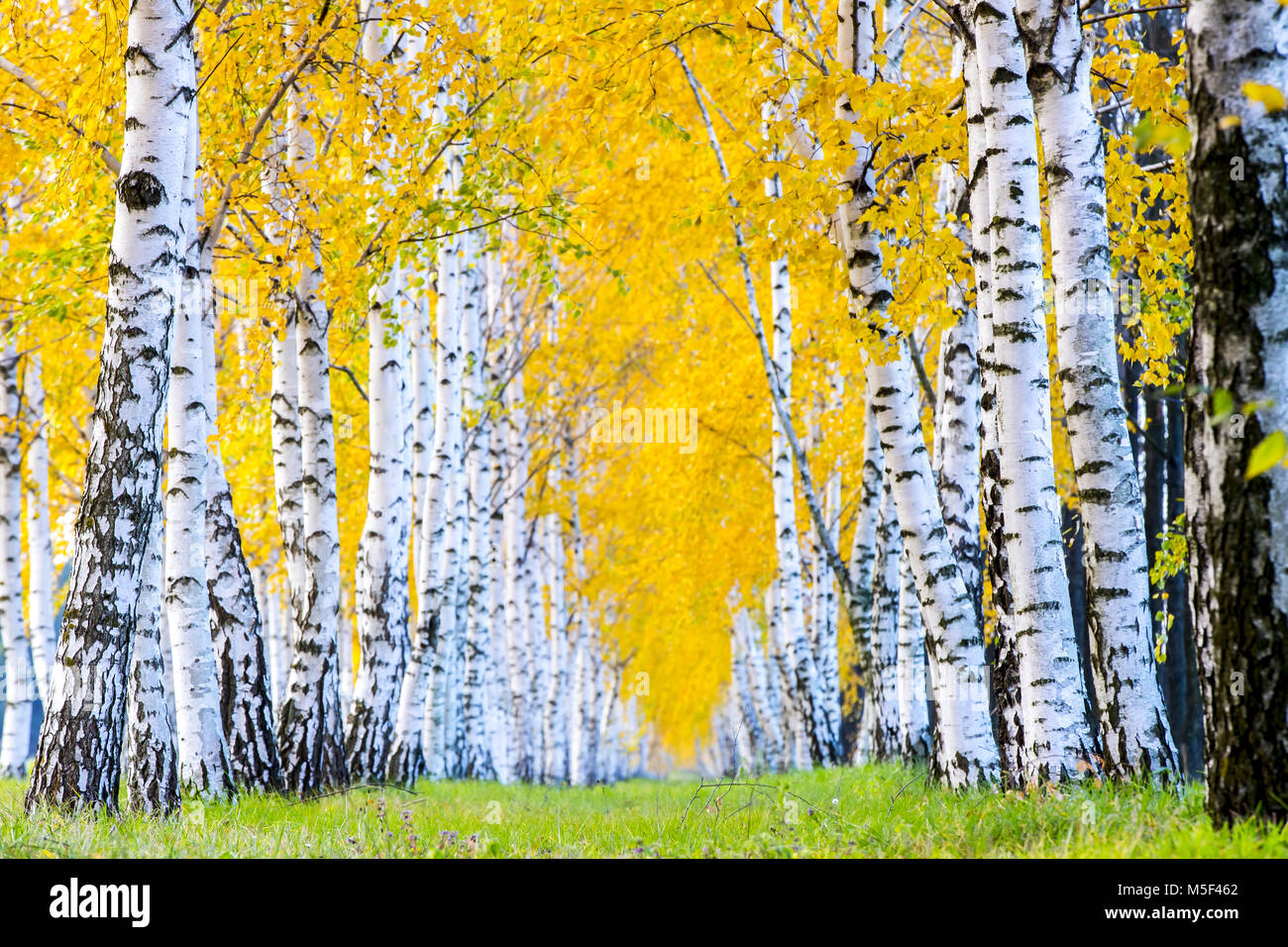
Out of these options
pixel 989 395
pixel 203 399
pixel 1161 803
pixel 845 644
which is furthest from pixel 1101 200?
pixel 845 644

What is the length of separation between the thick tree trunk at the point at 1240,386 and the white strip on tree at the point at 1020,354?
1458 mm

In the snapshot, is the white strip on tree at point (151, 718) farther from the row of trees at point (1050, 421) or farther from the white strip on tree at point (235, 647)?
the row of trees at point (1050, 421)

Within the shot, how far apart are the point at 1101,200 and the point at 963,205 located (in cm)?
282

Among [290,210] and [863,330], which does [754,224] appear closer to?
[863,330]

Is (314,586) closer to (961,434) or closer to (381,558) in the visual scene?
(381,558)

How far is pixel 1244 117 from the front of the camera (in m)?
2.95

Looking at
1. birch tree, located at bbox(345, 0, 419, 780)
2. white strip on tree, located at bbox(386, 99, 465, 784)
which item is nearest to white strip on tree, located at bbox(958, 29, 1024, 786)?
birch tree, located at bbox(345, 0, 419, 780)

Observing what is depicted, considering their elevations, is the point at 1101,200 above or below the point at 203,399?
above

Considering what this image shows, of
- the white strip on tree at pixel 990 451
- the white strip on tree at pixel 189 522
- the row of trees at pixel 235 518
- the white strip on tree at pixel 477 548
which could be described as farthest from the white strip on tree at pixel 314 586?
the white strip on tree at pixel 990 451

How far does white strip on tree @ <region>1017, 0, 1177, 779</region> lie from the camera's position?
4359mm

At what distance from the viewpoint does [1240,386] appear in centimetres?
291

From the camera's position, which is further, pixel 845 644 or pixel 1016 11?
pixel 845 644

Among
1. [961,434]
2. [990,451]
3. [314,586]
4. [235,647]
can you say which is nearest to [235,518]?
[314,586]

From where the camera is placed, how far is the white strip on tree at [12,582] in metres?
10.9
